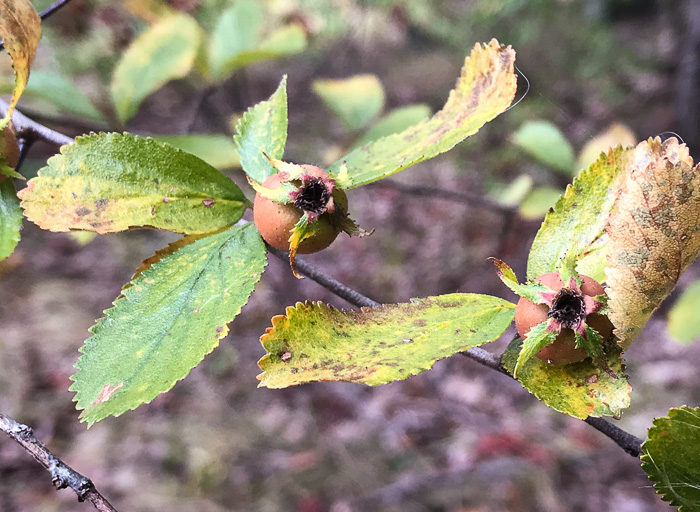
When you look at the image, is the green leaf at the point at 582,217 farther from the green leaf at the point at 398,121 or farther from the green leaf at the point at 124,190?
the green leaf at the point at 398,121

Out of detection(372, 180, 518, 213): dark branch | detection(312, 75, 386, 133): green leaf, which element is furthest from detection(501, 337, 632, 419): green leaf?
detection(312, 75, 386, 133): green leaf

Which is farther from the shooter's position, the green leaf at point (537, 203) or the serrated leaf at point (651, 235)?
the green leaf at point (537, 203)

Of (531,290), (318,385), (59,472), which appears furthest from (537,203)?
(318,385)

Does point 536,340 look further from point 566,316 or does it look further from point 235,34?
point 235,34

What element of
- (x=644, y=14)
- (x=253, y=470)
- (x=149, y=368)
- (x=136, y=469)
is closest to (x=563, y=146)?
(x=149, y=368)

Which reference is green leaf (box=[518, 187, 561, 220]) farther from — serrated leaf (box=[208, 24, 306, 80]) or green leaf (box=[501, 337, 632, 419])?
green leaf (box=[501, 337, 632, 419])

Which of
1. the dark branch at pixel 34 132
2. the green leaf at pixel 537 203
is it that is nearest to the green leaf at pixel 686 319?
the green leaf at pixel 537 203
